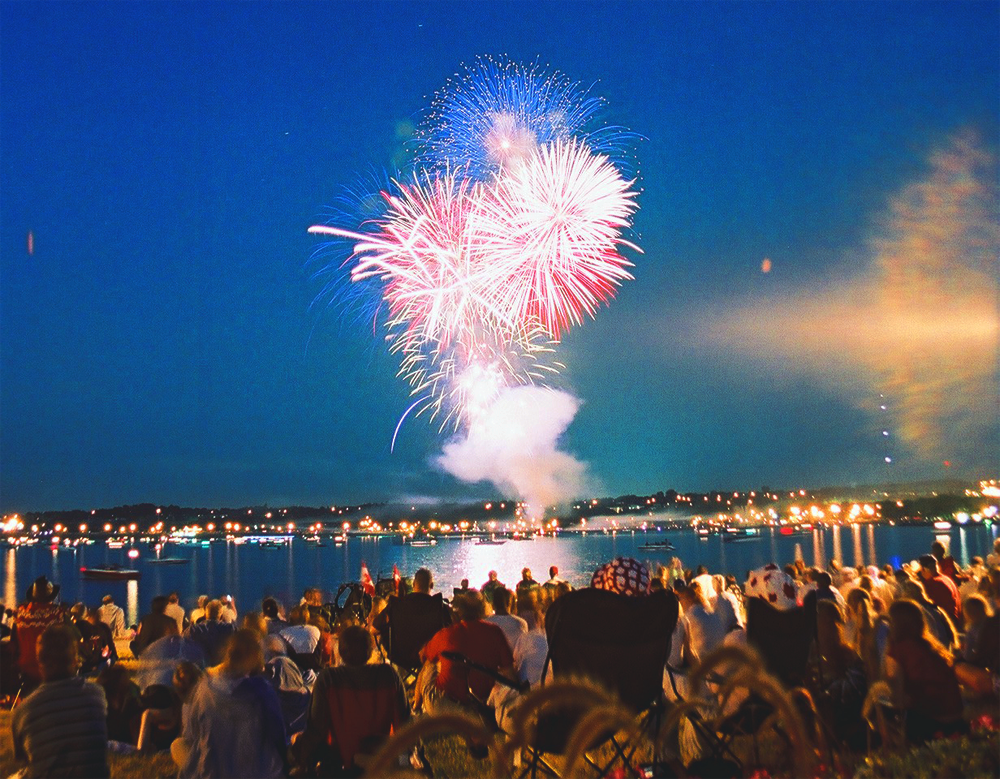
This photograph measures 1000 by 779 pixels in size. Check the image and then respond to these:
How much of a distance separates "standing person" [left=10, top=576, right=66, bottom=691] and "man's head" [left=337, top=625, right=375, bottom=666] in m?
5.14

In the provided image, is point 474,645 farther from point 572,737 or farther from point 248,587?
point 248,587

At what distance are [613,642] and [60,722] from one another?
292 cm

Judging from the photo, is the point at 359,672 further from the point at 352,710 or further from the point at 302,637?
the point at 302,637

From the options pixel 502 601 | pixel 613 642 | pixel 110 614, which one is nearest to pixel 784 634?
pixel 613 642

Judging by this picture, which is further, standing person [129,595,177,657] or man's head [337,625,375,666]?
standing person [129,595,177,657]

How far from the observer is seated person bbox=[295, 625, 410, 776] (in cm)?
462

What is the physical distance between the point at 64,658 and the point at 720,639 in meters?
4.83

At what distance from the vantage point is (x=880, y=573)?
39.7 ft

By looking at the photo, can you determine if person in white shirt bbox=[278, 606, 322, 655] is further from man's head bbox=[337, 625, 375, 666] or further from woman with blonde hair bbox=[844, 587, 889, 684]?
woman with blonde hair bbox=[844, 587, 889, 684]

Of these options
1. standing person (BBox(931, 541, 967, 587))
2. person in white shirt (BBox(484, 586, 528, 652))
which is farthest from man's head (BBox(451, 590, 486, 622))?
standing person (BBox(931, 541, 967, 587))

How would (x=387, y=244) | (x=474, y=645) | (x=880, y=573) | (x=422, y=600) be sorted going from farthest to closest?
(x=387, y=244) < (x=880, y=573) < (x=422, y=600) < (x=474, y=645)

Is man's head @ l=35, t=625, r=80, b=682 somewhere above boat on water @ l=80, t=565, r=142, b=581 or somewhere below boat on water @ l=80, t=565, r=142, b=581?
above

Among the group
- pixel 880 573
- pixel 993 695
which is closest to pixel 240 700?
pixel 993 695

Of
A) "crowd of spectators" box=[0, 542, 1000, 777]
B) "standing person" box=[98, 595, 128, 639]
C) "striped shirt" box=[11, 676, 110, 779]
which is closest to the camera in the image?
"striped shirt" box=[11, 676, 110, 779]
